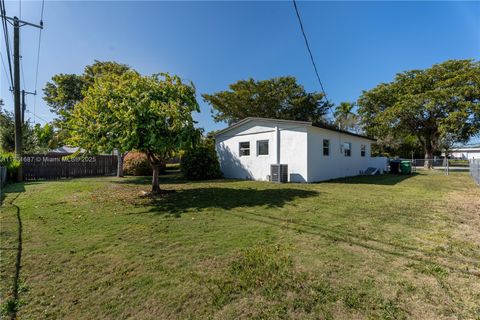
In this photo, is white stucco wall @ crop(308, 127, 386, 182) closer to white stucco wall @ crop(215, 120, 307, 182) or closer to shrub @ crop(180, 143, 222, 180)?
white stucco wall @ crop(215, 120, 307, 182)

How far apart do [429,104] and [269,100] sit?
15.4m

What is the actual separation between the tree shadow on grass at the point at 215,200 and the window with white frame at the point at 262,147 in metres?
5.05

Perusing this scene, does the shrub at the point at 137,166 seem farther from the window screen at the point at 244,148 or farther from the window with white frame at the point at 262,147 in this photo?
the window with white frame at the point at 262,147

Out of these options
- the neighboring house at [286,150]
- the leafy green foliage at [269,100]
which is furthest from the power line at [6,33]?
the leafy green foliage at [269,100]

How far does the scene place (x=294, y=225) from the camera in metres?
4.89

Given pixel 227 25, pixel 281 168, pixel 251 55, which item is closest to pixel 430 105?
pixel 251 55

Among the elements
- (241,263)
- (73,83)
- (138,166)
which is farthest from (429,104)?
(73,83)

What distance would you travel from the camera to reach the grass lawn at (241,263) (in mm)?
2404

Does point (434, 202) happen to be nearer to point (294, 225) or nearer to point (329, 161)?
point (294, 225)

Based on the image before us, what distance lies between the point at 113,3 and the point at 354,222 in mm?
10192

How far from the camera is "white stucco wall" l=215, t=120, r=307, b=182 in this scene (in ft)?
39.4

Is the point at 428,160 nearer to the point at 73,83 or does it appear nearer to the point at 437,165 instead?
the point at 437,165

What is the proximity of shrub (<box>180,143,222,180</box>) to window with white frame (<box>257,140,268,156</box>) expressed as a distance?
9.21 ft

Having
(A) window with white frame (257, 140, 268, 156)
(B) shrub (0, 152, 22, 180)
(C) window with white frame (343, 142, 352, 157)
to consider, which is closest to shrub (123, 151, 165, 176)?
(B) shrub (0, 152, 22, 180)
